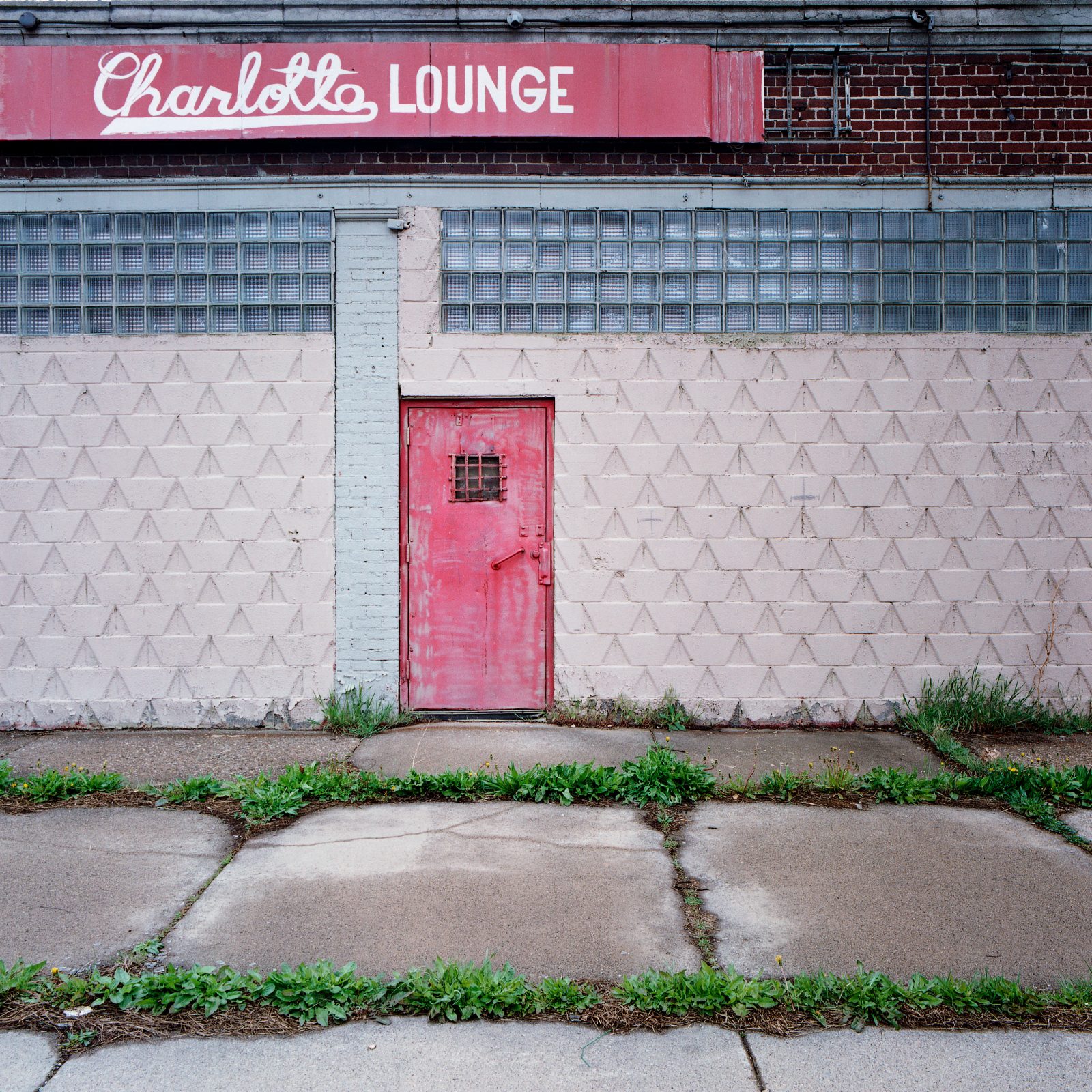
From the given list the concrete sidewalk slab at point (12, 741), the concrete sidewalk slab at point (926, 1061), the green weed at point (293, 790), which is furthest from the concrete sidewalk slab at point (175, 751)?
the concrete sidewalk slab at point (926, 1061)

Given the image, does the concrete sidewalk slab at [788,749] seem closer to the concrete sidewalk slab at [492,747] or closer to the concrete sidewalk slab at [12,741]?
the concrete sidewalk slab at [492,747]

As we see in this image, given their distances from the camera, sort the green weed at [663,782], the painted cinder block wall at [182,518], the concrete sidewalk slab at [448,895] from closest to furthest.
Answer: the concrete sidewalk slab at [448,895]
the green weed at [663,782]
the painted cinder block wall at [182,518]

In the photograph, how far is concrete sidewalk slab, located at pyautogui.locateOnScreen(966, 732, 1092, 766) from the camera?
19.9ft

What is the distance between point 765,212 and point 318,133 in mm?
3331

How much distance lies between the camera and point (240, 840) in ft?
15.4

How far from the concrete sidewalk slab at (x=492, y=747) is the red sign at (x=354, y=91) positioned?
428 centimetres

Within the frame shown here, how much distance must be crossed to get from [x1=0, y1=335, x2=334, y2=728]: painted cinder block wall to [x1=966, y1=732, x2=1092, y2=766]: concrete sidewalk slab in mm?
4640

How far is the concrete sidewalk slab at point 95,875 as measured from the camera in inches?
142

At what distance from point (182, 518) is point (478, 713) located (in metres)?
2.62

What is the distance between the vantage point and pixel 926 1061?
2904 millimetres

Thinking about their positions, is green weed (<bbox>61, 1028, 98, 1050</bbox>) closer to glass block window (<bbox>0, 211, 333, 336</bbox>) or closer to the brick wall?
glass block window (<bbox>0, 211, 333, 336</bbox>)

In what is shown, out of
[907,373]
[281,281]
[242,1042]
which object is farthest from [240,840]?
[907,373]

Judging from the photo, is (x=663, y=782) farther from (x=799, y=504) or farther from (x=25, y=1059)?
(x=25, y=1059)

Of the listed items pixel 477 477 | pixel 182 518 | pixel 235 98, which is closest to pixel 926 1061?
pixel 477 477
